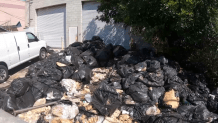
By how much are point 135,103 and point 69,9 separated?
842 centimetres

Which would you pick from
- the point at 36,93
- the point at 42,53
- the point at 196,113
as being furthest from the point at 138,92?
the point at 42,53

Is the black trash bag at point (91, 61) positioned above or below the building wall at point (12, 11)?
below

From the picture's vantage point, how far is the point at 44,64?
20.0 feet

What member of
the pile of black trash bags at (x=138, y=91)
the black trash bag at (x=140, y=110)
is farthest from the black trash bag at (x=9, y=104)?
the black trash bag at (x=140, y=110)

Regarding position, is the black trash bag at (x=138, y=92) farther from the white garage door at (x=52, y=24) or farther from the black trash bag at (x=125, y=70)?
the white garage door at (x=52, y=24)

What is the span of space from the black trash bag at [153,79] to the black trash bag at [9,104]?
3.18m

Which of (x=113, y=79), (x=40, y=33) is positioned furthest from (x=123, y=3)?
(x=40, y=33)

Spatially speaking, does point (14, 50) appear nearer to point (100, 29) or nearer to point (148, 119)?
point (100, 29)

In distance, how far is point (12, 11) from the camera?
23672mm

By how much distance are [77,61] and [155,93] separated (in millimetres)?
3068

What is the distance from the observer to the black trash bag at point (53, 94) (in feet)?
14.3

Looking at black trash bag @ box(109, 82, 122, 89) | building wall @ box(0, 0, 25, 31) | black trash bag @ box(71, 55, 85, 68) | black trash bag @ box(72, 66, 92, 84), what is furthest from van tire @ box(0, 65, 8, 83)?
building wall @ box(0, 0, 25, 31)

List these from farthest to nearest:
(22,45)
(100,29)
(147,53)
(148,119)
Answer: (100,29) < (22,45) < (147,53) < (148,119)

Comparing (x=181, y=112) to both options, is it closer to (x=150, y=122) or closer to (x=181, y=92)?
(x=181, y=92)
